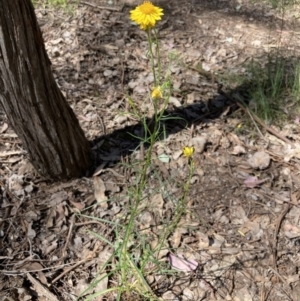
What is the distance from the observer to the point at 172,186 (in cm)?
215

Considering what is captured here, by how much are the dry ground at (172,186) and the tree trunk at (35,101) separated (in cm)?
14

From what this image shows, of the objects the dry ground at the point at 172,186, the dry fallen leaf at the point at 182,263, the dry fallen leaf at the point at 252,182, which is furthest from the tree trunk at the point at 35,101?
the dry fallen leaf at the point at 252,182

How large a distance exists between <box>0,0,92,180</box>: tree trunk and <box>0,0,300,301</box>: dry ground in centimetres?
14

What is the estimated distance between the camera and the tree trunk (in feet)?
5.04

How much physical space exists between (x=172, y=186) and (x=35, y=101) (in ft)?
2.73

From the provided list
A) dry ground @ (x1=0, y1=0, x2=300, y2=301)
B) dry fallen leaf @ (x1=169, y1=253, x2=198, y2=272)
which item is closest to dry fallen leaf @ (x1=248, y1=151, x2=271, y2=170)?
dry ground @ (x1=0, y1=0, x2=300, y2=301)

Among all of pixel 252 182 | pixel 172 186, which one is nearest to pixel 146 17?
pixel 172 186

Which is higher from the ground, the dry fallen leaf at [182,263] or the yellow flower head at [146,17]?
the yellow flower head at [146,17]

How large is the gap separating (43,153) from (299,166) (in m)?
1.38

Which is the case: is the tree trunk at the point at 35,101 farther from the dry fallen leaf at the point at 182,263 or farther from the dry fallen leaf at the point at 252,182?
the dry fallen leaf at the point at 252,182

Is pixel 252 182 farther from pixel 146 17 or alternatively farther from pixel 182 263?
pixel 146 17

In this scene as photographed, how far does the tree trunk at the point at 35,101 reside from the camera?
1.54 metres

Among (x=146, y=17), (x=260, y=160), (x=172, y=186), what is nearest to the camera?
(x=146, y=17)

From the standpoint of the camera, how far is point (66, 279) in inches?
72.2
